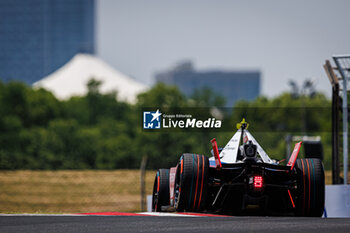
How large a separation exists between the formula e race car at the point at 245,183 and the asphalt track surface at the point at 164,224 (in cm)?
94

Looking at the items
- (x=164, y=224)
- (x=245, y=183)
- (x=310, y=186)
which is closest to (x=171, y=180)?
(x=245, y=183)

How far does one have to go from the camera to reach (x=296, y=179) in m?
9.94

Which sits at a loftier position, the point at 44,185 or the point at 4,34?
the point at 4,34

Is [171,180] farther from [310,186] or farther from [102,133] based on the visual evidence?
[102,133]

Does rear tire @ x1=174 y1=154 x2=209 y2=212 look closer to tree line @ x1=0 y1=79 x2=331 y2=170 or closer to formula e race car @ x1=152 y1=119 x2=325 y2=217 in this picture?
formula e race car @ x1=152 y1=119 x2=325 y2=217

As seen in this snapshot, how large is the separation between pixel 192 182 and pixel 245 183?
659mm

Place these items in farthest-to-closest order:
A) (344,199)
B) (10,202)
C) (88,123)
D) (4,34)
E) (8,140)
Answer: (4,34)
(88,123)
(8,140)
(10,202)
(344,199)

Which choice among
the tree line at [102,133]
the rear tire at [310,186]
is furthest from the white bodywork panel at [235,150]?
the tree line at [102,133]

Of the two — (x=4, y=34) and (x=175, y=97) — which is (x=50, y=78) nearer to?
(x=175, y=97)

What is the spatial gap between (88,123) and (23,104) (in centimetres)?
1143

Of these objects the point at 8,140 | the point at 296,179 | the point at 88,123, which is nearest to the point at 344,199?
the point at 296,179

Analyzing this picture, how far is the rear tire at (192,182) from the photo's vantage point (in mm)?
9406

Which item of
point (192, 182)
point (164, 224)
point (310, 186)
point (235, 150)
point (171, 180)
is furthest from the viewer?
point (171, 180)

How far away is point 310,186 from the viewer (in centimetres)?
985
